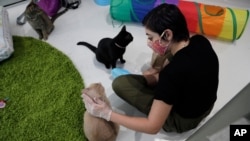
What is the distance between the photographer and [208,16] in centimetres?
161

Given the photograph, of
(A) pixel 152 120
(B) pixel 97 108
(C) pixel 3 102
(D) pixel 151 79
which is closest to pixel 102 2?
(D) pixel 151 79

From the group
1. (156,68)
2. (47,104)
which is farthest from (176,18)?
(47,104)

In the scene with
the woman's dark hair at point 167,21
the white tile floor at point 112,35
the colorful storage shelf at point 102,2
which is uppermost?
the woman's dark hair at point 167,21

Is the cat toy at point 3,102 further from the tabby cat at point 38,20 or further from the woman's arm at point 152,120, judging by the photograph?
the woman's arm at point 152,120

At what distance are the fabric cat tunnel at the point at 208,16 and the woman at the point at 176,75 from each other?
68 cm

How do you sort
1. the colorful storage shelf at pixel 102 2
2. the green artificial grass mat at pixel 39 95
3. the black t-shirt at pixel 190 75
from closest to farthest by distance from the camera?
the black t-shirt at pixel 190 75, the green artificial grass mat at pixel 39 95, the colorful storage shelf at pixel 102 2

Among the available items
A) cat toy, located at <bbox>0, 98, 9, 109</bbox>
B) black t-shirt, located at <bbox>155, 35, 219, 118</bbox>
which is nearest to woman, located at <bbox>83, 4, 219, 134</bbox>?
black t-shirt, located at <bbox>155, 35, 219, 118</bbox>

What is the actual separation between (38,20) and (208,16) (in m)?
1.00

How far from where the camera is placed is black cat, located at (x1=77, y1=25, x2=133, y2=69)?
1343 millimetres

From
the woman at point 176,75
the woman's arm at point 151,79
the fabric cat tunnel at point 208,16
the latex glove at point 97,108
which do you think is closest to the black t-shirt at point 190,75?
the woman at point 176,75

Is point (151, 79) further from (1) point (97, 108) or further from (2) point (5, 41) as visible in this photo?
(2) point (5, 41)

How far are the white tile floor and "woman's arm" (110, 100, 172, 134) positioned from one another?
A: 0.77 feet

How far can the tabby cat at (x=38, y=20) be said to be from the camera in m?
1.53

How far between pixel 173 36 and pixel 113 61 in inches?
23.2
